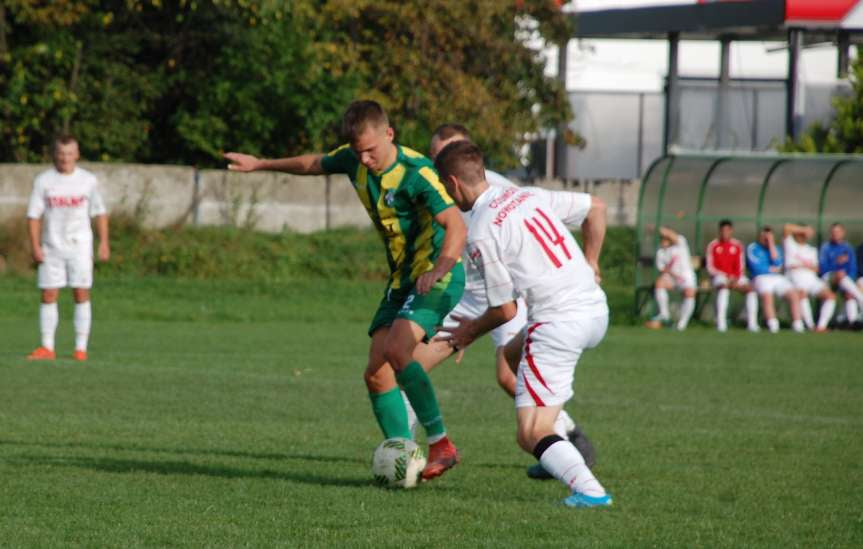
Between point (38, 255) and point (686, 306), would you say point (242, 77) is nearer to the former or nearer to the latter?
point (686, 306)

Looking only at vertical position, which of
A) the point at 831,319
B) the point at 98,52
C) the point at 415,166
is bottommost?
the point at 831,319

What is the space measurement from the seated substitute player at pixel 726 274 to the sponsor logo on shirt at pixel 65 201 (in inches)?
465

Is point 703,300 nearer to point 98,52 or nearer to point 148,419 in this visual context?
point 98,52

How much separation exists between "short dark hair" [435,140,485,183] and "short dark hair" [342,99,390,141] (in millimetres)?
485

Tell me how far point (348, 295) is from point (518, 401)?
1769 cm

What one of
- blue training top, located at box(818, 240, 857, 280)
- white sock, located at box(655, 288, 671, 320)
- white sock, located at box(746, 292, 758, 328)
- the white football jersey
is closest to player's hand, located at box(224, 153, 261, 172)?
white sock, located at box(655, 288, 671, 320)

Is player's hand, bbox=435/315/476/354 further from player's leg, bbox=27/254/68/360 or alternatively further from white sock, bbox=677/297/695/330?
white sock, bbox=677/297/695/330

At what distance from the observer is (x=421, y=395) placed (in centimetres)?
749

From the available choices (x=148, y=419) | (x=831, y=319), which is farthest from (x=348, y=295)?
(x=148, y=419)

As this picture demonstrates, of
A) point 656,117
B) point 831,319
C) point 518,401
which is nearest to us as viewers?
point 518,401

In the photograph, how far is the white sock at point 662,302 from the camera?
23234mm

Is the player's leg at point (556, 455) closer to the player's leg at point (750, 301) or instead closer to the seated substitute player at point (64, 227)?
the seated substitute player at point (64, 227)

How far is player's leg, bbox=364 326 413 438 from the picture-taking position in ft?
24.6

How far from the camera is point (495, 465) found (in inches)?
320
